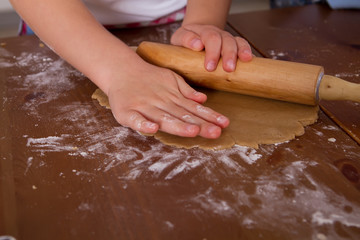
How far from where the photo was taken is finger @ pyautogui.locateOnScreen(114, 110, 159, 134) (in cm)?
80

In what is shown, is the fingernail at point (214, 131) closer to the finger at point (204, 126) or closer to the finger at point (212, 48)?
the finger at point (204, 126)

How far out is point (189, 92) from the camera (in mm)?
914

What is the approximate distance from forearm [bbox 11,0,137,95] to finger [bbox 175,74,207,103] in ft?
0.46

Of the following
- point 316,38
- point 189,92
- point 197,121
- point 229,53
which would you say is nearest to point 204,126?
point 197,121

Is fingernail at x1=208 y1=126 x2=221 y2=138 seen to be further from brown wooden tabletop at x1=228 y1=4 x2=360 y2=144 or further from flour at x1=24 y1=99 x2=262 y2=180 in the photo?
brown wooden tabletop at x1=228 y1=4 x2=360 y2=144

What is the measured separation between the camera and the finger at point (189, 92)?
2.96ft

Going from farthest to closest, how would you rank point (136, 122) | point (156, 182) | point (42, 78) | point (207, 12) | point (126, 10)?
point (126, 10) < point (207, 12) < point (42, 78) < point (136, 122) < point (156, 182)

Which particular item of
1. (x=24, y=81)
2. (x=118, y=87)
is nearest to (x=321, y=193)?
(x=118, y=87)

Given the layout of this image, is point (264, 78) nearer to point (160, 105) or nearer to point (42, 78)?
point (160, 105)

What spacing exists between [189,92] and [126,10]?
62cm

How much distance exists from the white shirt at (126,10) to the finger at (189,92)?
56cm

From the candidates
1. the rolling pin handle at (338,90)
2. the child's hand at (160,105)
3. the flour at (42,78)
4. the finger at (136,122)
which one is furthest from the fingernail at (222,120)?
the flour at (42,78)

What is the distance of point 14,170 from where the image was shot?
752 mm

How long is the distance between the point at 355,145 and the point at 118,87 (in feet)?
1.77
